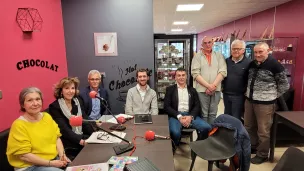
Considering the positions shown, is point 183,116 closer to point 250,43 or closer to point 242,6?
point 250,43

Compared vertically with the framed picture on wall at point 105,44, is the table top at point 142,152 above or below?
below

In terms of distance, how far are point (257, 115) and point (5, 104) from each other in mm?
2866

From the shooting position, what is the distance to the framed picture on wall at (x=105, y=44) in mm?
3135

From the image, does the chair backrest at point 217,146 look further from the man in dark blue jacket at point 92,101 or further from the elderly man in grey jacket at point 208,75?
the man in dark blue jacket at point 92,101

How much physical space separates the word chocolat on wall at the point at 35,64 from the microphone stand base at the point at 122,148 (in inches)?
54.6

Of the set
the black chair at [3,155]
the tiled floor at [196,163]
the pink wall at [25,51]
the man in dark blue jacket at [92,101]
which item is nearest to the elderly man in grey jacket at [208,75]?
the tiled floor at [196,163]

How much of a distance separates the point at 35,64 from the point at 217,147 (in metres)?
2.27

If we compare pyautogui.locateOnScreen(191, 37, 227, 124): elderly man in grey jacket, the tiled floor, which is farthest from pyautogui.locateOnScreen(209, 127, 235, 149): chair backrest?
pyautogui.locateOnScreen(191, 37, 227, 124): elderly man in grey jacket

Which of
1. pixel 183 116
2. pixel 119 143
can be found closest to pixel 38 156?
pixel 119 143

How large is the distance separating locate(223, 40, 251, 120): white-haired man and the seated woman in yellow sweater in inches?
87.2

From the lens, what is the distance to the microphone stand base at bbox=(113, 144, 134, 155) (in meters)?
1.58

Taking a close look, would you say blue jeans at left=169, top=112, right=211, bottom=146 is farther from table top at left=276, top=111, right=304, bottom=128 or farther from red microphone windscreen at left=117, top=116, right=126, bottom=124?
table top at left=276, top=111, right=304, bottom=128

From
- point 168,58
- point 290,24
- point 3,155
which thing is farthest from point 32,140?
point 290,24

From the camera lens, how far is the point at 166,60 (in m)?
4.11
